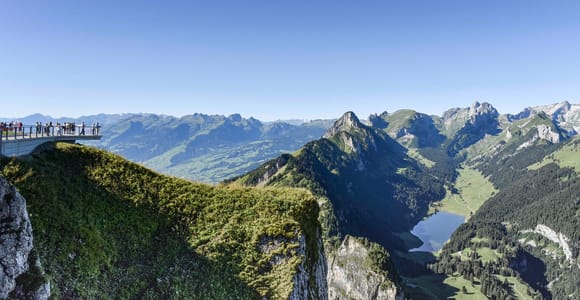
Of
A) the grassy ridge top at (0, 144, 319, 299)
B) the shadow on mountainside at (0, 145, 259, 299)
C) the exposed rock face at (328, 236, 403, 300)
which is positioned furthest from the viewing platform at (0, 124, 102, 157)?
the exposed rock face at (328, 236, 403, 300)

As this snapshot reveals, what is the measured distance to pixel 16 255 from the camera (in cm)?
1991

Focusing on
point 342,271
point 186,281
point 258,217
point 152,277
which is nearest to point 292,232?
point 258,217

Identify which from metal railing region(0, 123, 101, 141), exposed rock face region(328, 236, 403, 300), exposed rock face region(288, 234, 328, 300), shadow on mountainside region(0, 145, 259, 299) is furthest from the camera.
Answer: exposed rock face region(328, 236, 403, 300)

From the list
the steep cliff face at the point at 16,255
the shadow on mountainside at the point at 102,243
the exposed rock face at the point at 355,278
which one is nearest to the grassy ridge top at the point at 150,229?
the shadow on mountainside at the point at 102,243

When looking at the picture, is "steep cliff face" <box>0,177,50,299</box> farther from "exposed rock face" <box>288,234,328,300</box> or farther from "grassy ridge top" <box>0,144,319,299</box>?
"exposed rock face" <box>288,234,328,300</box>

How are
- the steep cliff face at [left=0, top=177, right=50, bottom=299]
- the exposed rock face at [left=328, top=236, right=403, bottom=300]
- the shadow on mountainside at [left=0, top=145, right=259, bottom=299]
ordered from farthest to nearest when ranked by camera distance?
the exposed rock face at [left=328, top=236, right=403, bottom=300]
the shadow on mountainside at [left=0, top=145, right=259, bottom=299]
the steep cliff face at [left=0, top=177, right=50, bottom=299]

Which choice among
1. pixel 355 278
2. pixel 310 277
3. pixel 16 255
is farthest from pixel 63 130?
pixel 355 278

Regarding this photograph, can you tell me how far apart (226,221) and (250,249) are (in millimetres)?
4121

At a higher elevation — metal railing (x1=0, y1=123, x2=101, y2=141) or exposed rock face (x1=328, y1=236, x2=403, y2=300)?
metal railing (x1=0, y1=123, x2=101, y2=141)

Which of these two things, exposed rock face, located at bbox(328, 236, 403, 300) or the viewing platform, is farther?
exposed rock face, located at bbox(328, 236, 403, 300)

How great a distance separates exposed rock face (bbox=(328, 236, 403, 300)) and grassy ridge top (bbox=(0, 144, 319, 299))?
113 metres

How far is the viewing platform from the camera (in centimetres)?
Result: 2864

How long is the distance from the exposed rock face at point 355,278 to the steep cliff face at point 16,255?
425 ft

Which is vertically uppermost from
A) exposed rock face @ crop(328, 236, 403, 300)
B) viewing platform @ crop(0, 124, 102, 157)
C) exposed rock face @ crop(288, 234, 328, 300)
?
viewing platform @ crop(0, 124, 102, 157)
